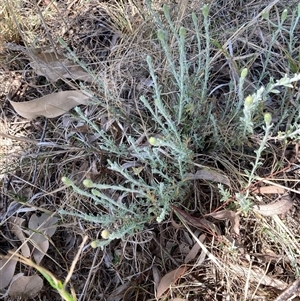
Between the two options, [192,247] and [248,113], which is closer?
[248,113]

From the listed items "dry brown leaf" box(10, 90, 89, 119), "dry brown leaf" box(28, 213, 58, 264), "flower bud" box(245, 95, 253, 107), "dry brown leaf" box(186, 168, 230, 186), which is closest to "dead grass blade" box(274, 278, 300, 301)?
"dry brown leaf" box(186, 168, 230, 186)

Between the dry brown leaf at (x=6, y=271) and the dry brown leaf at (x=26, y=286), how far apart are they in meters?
0.03

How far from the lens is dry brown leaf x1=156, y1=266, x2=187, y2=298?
1.03 meters

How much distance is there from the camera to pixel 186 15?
1.21 metres

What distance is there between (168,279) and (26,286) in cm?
35

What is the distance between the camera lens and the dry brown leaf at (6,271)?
43.9 inches

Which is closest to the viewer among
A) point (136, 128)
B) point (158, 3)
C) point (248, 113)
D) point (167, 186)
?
point (248, 113)

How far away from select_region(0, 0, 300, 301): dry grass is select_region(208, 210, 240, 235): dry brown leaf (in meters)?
0.01

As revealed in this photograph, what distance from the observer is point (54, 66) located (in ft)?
4.25

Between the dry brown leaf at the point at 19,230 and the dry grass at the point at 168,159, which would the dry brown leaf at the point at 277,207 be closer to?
the dry grass at the point at 168,159

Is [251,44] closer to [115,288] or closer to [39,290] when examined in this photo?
[115,288]

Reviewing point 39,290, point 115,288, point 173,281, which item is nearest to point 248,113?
point 173,281

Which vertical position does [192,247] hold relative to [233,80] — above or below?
below

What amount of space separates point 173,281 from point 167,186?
0.22 m
